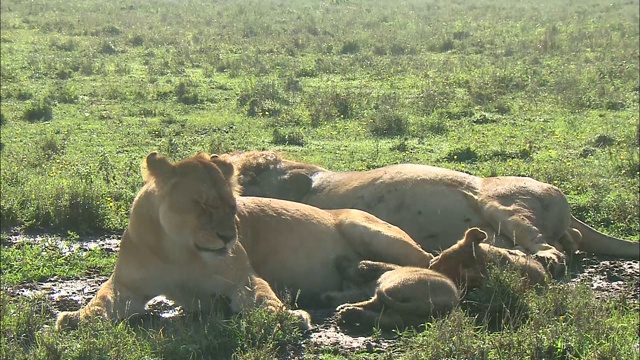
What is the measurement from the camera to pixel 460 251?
6.47 metres

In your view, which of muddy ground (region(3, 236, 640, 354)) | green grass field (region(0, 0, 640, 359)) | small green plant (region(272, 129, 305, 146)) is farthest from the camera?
small green plant (region(272, 129, 305, 146))

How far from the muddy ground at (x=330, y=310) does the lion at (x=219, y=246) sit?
0.26m

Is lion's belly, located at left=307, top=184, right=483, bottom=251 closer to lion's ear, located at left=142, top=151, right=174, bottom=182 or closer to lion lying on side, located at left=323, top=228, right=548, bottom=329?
lion lying on side, located at left=323, top=228, right=548, bottom=329

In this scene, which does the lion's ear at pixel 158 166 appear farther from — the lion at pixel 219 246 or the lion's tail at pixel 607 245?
the lion's tail at pixel 607 245

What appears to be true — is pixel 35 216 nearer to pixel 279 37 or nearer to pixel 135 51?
pixel 135 51

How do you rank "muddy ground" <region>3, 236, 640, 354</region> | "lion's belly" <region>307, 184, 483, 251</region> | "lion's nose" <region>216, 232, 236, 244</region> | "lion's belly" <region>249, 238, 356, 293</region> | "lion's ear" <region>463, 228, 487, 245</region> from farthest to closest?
"lion's belly" <region>307, 184, 483, 251</region>
"lion's belly" <region>249, 238, 356, 293</region>
"lion's ear" <region>463, 228, 487, 245</region>
"muddy ground" <region>3, 236, 640, 354</region>
"lion's nose" <region>216, 232, 236, 244</region>

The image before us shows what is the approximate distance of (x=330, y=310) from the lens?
6.57m

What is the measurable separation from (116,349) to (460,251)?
8.33 feet

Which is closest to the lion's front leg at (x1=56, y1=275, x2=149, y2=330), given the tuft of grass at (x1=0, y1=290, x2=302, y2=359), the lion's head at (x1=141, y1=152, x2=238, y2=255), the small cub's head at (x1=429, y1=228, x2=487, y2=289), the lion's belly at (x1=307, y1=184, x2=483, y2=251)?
the tuft of grass at (x1=0, y1=290, x2=302, y2=359)

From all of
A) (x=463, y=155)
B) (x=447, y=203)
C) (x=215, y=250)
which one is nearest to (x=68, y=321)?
(x=215, y=250)

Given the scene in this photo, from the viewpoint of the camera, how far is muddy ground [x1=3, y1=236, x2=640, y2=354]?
19.0 feet

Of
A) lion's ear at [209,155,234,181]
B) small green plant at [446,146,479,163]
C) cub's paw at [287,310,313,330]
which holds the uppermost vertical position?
lion's ear at [209,155,234,181]

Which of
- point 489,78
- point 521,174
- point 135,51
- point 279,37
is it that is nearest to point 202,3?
point 279,37

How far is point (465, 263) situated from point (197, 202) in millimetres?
2041
